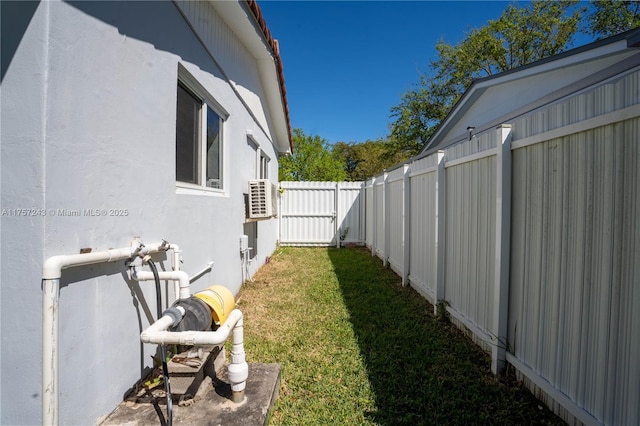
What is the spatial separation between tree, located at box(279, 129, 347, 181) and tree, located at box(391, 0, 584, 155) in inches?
201

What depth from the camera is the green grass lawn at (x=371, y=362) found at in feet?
7.17

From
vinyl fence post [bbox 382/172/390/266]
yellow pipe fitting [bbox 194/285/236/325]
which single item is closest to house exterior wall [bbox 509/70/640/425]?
yellow pipe fitting [bbox 194/285/236/325]

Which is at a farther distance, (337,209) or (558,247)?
(337,209)

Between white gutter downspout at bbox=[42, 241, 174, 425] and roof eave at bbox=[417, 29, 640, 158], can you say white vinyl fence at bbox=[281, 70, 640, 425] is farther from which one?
white gutter downspout at bbox=[42, 241, 174, 425]

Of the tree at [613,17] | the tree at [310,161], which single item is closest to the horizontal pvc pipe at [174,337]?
the tree at [310,161]

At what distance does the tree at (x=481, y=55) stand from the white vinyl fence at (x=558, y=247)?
1500 centimetres

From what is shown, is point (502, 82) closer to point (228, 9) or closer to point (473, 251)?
point (473, 251)

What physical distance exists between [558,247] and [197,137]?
134 inches

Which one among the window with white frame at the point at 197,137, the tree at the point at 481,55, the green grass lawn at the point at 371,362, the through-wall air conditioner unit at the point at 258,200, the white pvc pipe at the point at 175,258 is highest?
the tree at the point at 481,55

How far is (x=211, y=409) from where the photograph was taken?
1.97 meters

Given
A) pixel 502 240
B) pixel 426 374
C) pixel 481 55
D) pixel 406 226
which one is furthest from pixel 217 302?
pixel 481 55

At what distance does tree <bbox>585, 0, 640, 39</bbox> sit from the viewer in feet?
49.8

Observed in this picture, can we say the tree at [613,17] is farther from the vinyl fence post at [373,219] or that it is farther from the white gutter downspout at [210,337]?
the white gutter downspout at [210,337]

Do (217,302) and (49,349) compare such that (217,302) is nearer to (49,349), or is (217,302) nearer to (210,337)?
(210,337)
